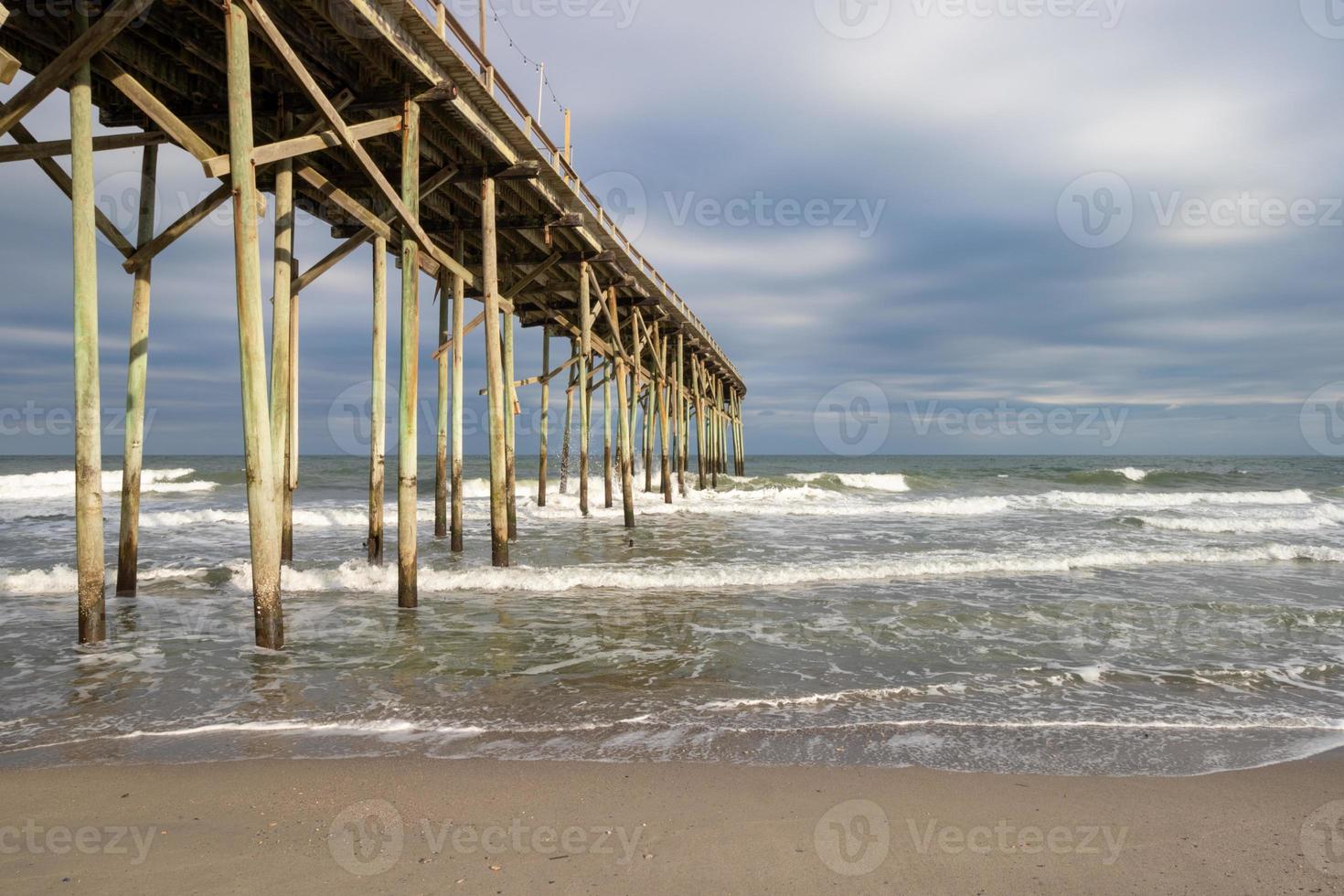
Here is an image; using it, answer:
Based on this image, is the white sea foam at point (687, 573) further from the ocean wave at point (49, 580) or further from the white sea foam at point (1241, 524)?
the white sea foam at point (1241, 524)

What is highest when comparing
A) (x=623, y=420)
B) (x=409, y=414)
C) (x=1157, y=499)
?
(x=623, y=420)

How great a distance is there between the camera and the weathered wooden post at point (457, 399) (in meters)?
10.9

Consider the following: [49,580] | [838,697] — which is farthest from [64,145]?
[838,697]

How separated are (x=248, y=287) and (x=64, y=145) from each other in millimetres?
2670

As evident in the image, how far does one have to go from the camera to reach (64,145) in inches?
240

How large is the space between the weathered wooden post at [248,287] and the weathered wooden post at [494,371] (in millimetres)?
3699

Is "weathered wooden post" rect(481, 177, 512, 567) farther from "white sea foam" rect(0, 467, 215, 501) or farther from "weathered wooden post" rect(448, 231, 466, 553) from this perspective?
"white sea foam" rect(0, 467, 215, 501)

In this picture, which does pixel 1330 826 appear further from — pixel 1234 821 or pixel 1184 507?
pixel 1184 507

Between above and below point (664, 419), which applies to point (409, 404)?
below

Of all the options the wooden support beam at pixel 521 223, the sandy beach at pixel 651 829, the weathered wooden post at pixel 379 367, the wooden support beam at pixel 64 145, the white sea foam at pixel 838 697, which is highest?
the wooden support beam at pixel 521 223

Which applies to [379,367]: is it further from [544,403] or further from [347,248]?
[544,403]

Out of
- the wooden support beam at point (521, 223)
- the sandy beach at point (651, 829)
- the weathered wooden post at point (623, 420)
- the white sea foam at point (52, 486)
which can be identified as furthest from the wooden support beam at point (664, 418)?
the white sea foam at point (52, 486)

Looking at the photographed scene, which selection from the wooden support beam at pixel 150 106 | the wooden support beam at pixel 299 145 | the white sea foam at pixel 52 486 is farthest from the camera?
the white sea foam at pixel 52 486

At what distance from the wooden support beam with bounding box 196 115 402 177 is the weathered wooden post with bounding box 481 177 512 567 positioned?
1845 mm
